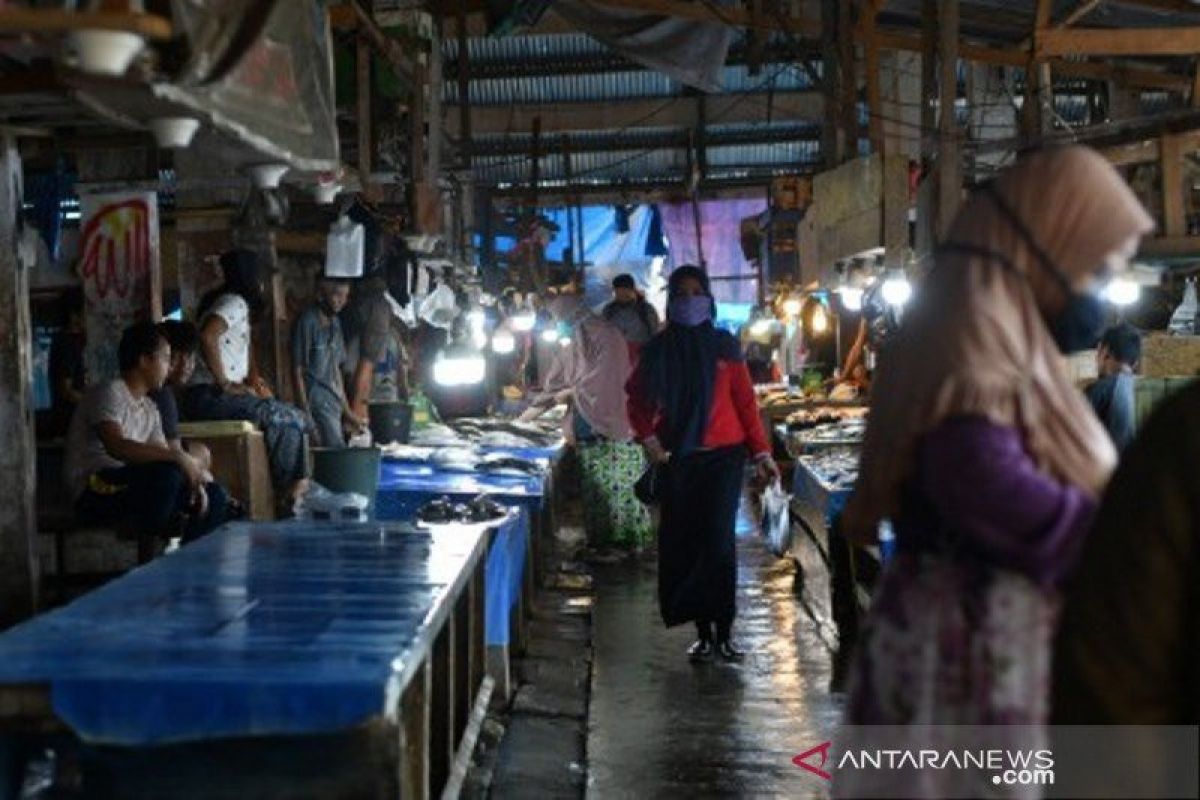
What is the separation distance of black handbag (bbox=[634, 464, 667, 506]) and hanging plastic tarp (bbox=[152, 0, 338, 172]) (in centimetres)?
315

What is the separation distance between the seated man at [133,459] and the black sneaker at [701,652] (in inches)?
126

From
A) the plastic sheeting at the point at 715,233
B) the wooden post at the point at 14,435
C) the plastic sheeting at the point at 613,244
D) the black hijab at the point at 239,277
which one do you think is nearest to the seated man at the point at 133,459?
the wooden post at the point at 14,435

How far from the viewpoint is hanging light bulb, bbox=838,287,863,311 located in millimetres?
13855

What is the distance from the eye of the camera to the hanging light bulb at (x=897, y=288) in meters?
10.9

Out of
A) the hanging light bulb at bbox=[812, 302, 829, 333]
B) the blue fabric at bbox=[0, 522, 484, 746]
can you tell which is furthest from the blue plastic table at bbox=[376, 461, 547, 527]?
the hanging light bulb at bbox=[812, 302, 829, 333]

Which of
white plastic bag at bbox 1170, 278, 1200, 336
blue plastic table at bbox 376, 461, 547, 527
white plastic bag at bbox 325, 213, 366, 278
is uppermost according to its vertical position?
white plastic bag at bbox 325, 213, 366, 278

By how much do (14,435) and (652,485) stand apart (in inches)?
Result: 155

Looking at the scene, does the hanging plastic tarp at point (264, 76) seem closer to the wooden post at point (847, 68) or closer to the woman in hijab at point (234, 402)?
the woman in hijab at point (234, 402)

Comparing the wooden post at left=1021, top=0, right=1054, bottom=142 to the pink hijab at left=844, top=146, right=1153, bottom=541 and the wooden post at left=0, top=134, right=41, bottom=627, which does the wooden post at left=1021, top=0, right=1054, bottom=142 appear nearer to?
the wooden post at left=0, top=134, right=41, bottom=627

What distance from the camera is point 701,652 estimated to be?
9.20 metres

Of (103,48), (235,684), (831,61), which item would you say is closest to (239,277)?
(831,61)

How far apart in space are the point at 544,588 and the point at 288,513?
3.24m

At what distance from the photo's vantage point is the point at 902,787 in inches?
Answer: 131

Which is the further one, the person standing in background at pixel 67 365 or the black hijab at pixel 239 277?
the person standing in background at pixel 67 365
